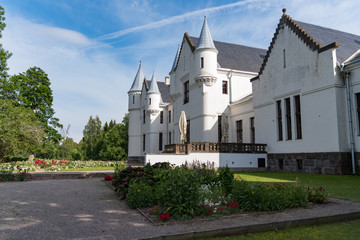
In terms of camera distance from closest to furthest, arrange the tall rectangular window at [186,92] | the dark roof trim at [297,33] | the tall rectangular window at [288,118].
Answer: the dark roof trim at [297,33], the tall rectangular window at [288,118], the tall rectangular window at [186,92]

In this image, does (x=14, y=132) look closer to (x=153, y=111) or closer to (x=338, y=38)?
(x=153, y=111)

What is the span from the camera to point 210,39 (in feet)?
87.9

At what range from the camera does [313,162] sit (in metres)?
17.5

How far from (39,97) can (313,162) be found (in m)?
34.4

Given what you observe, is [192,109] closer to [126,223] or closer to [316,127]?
[316,127]

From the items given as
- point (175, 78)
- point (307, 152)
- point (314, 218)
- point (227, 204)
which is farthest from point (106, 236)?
point (175, 78)

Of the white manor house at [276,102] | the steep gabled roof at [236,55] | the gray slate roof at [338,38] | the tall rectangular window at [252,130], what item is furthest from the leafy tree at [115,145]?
the gray slate roof at [338,38]

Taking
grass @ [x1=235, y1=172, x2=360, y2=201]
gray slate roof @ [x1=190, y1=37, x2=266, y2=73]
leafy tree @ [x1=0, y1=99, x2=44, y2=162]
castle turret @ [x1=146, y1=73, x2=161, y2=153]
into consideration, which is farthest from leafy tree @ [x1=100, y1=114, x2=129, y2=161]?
grass @ [x1=235, y1=172, x2=360, y2=201]

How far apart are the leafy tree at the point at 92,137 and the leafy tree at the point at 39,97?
20.7 m

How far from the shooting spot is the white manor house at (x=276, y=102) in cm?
1623

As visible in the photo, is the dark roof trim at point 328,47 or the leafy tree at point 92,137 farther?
the leafy tree at point 92,137

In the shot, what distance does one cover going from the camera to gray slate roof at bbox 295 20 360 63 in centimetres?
1762

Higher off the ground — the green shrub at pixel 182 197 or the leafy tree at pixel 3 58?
the leafy tree at pixel 3 58

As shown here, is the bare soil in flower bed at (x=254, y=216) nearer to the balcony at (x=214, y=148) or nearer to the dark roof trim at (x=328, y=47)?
the dark roof trim at (x=328, y=47)
